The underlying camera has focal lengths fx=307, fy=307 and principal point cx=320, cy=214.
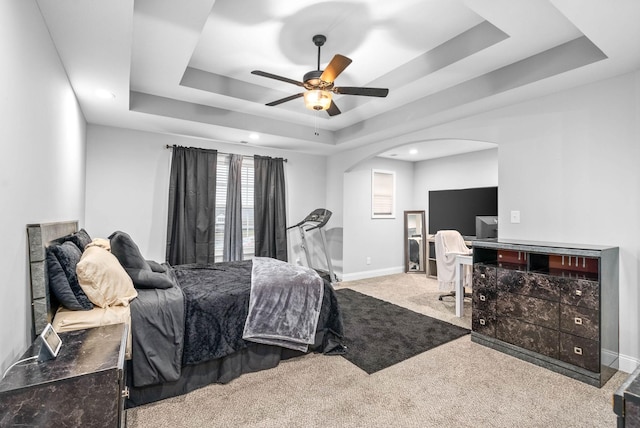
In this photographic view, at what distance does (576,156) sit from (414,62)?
1.73 metres

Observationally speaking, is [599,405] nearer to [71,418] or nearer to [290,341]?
[290,341]

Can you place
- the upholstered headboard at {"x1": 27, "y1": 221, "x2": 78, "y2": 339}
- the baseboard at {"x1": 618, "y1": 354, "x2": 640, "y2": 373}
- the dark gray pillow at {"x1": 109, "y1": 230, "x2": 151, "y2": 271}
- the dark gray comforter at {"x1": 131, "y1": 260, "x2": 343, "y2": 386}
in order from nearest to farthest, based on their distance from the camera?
the upholstered headboard at {"x1": 27, "y1": 221, "x2": 78, "y2": 339} < the dark gray comforter at {"x1": 131, "y1": 260, "x2": 343, "y2": 386} < the dark gray pillow at {"x1": 109, "y1": 230, "x2": 151, "y2": 271} < the baseboard at {"x1": 618, "y1": 354, "x2": 640, "y2": 373}

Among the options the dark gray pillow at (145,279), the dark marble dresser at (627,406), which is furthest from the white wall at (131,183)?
the dark marble dresser at (627,406)

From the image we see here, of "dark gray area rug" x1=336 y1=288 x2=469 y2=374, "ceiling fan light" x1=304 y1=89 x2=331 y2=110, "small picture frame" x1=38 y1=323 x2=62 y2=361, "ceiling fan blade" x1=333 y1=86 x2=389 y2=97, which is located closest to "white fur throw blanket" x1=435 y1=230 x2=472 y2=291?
"dark gray area rug" x1=336 y1=288 x2=469 y2=374

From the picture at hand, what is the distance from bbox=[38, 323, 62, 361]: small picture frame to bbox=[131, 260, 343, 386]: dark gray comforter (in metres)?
0.61

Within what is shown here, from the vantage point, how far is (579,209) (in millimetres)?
2746

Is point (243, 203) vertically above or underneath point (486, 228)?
above

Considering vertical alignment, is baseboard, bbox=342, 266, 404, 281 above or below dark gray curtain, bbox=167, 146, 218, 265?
below

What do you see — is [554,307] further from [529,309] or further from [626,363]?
[626,363]

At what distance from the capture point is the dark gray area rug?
272 cm

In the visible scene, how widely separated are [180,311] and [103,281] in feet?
1.67

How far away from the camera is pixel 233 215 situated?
193 inches

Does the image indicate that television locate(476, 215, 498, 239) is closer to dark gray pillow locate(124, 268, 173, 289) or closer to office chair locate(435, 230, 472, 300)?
office chair locate(435, 230, 472, 300)

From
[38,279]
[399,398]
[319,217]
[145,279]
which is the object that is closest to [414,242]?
[319,217]
